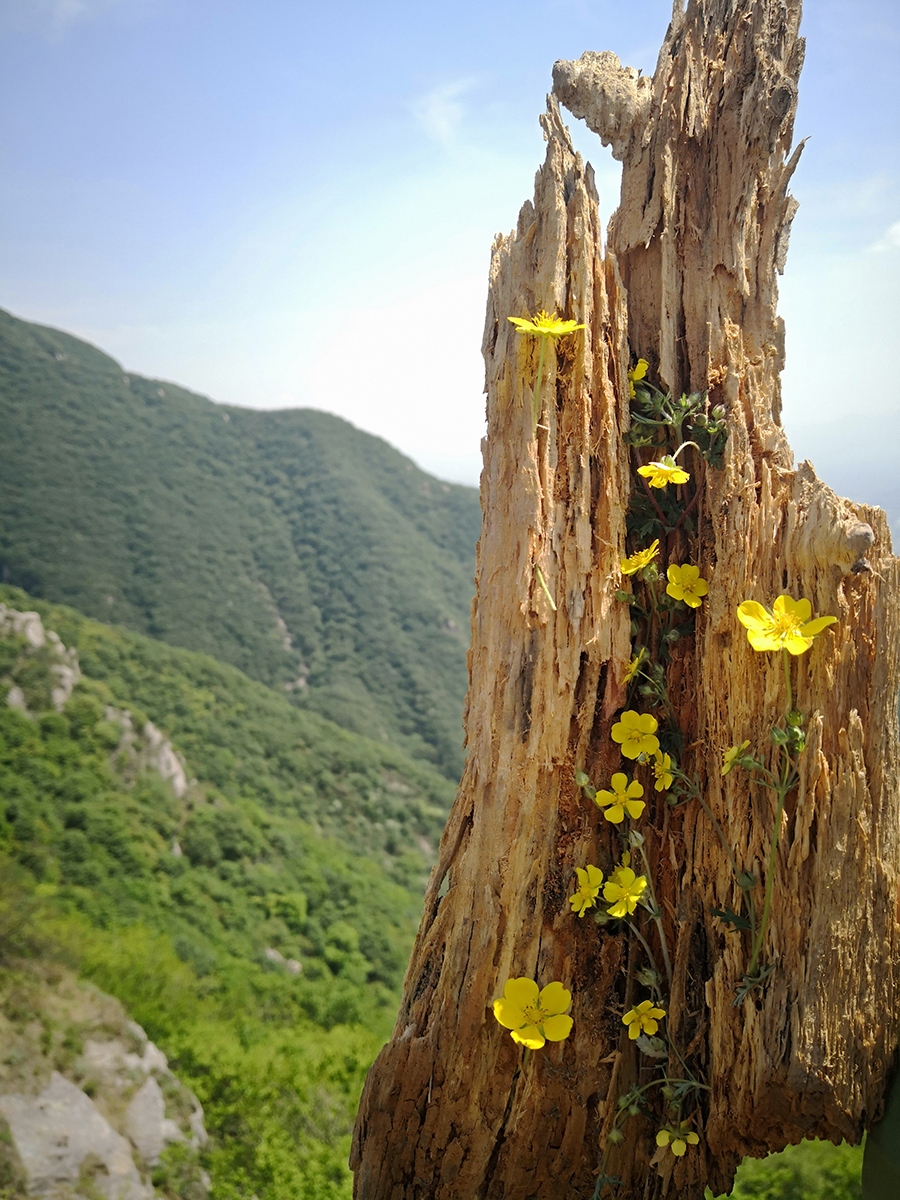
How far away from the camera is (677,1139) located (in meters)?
1.58

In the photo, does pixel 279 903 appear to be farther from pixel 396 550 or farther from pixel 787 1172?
pixel 396 550

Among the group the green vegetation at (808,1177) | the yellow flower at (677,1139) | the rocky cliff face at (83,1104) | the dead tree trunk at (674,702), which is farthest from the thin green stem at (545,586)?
the rocky cliff face at (83,1104)

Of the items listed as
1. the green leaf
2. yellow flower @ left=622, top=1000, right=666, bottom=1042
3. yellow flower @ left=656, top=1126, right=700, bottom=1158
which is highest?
yellow flower @ left=622, top=1000, right=666, bottom=1042

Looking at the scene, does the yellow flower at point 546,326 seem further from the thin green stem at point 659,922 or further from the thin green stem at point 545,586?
the thin green stem at point 659,922

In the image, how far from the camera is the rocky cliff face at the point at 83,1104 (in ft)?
22.7

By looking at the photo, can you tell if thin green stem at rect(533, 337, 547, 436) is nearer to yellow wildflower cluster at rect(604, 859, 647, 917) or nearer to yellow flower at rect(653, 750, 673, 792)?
yellow flower at rect(653, 750, 673, 792)

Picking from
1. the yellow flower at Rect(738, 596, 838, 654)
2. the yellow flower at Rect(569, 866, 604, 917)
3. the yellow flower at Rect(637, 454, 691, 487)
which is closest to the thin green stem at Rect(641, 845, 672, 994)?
the yellow flower at Rect(569, 866, 604, 917)

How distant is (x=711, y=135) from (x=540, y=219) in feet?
1.75

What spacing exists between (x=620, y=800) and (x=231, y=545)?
35.8m

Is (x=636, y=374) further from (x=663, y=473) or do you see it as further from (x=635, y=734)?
(x=635, y=734)

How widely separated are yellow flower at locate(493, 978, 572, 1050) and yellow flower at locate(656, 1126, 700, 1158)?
0.93ft

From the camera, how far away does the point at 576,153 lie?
1.95m

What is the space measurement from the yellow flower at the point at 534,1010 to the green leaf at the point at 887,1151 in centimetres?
66

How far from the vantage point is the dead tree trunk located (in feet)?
4.98
